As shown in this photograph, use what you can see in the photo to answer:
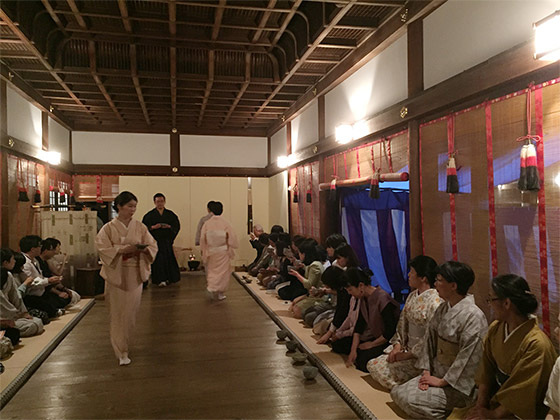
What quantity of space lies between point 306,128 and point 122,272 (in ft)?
16.8

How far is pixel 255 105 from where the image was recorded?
9.45 m

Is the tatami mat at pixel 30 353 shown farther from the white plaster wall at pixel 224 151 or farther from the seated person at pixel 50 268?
the white plaster wall at pixel 224 151

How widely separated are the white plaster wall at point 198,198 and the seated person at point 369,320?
752cm

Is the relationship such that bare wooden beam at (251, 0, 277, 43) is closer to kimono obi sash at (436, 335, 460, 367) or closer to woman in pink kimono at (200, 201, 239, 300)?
woman in pink kimono at (200, 201, 239, 300)

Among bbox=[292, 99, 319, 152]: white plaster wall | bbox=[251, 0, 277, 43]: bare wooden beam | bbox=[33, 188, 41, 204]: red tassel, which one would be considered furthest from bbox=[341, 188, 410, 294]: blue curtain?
bbox=[33, 188, 41, 204]: red tassel

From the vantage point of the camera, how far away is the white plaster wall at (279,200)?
10078mm

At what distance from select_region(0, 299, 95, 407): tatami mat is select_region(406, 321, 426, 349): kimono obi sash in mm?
3235

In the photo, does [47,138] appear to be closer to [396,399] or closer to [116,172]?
[116,172]

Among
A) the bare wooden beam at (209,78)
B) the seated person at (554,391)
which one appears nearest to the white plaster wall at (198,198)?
the bare wooden beam at (209,78)

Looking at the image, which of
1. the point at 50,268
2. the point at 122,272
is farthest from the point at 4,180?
the point at 122,272

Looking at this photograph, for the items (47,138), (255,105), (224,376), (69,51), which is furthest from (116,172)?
(224,376)

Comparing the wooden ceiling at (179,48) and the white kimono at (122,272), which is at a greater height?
the wooden ceiling at (179,48)

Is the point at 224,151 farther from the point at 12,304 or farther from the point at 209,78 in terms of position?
the point at 12,304

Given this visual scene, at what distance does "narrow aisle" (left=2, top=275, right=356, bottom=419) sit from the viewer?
3.21m
